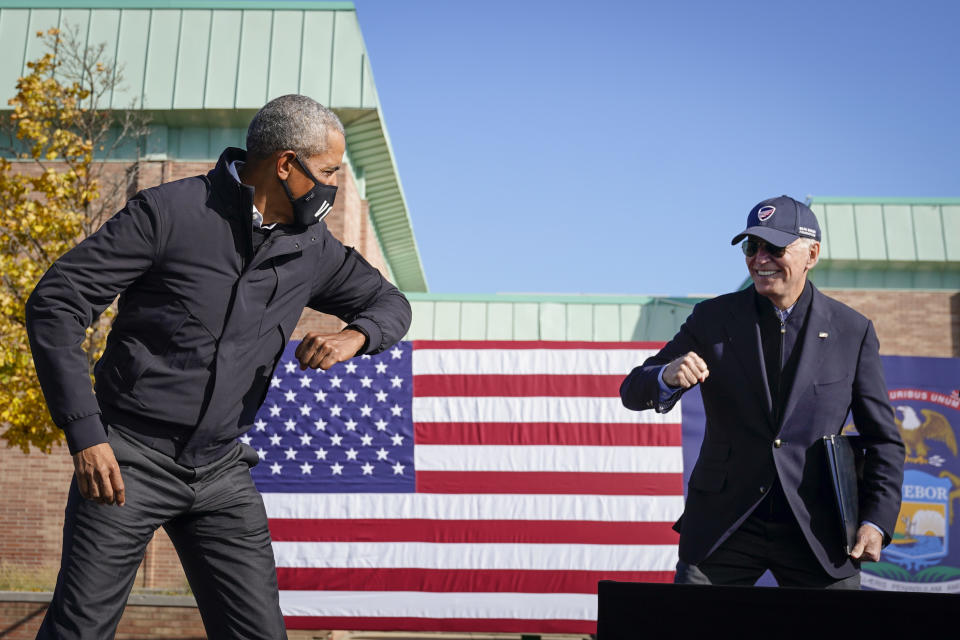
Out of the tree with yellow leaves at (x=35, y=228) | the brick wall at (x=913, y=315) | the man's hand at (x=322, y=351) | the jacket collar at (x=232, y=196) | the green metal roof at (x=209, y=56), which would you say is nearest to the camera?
the man's hand at (x=322, y=351)

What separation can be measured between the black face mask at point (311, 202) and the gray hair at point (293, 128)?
58 mm

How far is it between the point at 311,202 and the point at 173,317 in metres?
0.59

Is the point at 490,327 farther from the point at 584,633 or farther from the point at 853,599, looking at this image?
the point at 853,599

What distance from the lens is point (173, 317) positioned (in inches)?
110

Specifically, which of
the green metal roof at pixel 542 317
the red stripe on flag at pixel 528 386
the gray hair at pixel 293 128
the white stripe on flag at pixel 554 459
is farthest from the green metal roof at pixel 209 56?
the gray hair at pixel 293 128

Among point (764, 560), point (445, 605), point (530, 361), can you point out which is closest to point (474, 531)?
point (445, 605)

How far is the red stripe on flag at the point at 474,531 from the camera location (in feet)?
23.3

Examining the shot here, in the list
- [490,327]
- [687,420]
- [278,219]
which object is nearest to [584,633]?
[687,420]

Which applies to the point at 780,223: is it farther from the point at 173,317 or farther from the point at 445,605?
the point at 445,605

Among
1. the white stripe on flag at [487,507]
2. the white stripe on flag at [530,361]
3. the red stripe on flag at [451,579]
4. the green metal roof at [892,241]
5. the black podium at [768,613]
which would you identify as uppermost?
the green metal roof at [892,241]

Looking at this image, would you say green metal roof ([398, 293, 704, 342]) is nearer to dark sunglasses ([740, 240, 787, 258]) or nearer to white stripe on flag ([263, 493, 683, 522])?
white stripe on flag ([263, 493, 683, 522])

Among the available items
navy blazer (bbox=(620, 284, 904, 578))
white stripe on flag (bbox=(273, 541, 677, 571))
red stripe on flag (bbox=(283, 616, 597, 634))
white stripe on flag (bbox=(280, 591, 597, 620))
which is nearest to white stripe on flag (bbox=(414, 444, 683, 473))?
white stripe on flag (bbox=(273, 541, 677, 571))

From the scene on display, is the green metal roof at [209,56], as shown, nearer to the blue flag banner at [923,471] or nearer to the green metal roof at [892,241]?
the blue flag banner at [923,471]

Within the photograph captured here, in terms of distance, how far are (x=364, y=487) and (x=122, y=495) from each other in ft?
15.5
